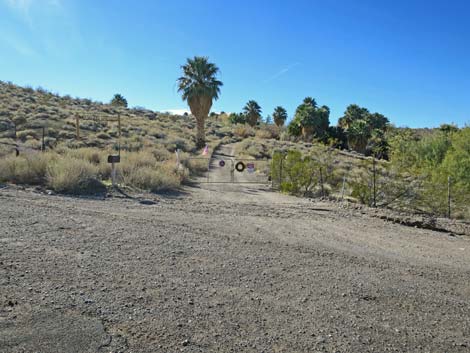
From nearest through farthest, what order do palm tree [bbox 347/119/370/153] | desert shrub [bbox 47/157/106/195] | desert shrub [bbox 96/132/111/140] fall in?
desert shrub [bbox 47/157/106/195]
desert shrub [bbox 96/132/111/140]
palm tree [bbox 347/119/370/153]

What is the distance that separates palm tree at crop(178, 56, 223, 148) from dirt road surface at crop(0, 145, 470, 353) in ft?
96.4

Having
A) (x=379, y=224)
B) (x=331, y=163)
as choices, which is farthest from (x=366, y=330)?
(x=331, y=163)

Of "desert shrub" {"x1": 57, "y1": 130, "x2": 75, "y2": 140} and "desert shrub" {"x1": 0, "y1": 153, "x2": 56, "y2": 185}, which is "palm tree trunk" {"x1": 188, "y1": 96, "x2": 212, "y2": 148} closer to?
"desert shrub" {"x1": 57, "y1": 130, "x2": 75, "y2": 140}

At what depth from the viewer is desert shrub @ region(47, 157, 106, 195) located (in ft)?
38.4

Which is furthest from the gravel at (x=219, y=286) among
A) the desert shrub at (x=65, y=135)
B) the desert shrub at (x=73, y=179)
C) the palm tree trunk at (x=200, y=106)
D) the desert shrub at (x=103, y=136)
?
the palm tree trunk at (x=200, y=106)

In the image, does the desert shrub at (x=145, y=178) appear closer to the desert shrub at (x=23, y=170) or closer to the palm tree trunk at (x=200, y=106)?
the desert shrub at (x=23, y=170)

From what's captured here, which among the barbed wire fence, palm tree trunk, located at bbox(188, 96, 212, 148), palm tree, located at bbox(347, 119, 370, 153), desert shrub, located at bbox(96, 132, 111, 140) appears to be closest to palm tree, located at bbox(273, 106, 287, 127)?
palm tree, located at bbox(347, 119, 370, 153)

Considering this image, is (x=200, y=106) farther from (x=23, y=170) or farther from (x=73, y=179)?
(x=73, y=179)

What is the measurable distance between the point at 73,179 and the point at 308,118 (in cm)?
4632

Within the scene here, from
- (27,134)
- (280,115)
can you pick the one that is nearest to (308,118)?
(280,115)

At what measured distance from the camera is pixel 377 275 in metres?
5.35

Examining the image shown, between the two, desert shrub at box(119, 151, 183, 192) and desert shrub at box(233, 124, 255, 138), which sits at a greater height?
desert shrub at box(233, 124, 255, 138)

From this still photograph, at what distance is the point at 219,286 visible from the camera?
4.57 meters

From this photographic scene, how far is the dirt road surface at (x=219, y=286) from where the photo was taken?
133 inches
